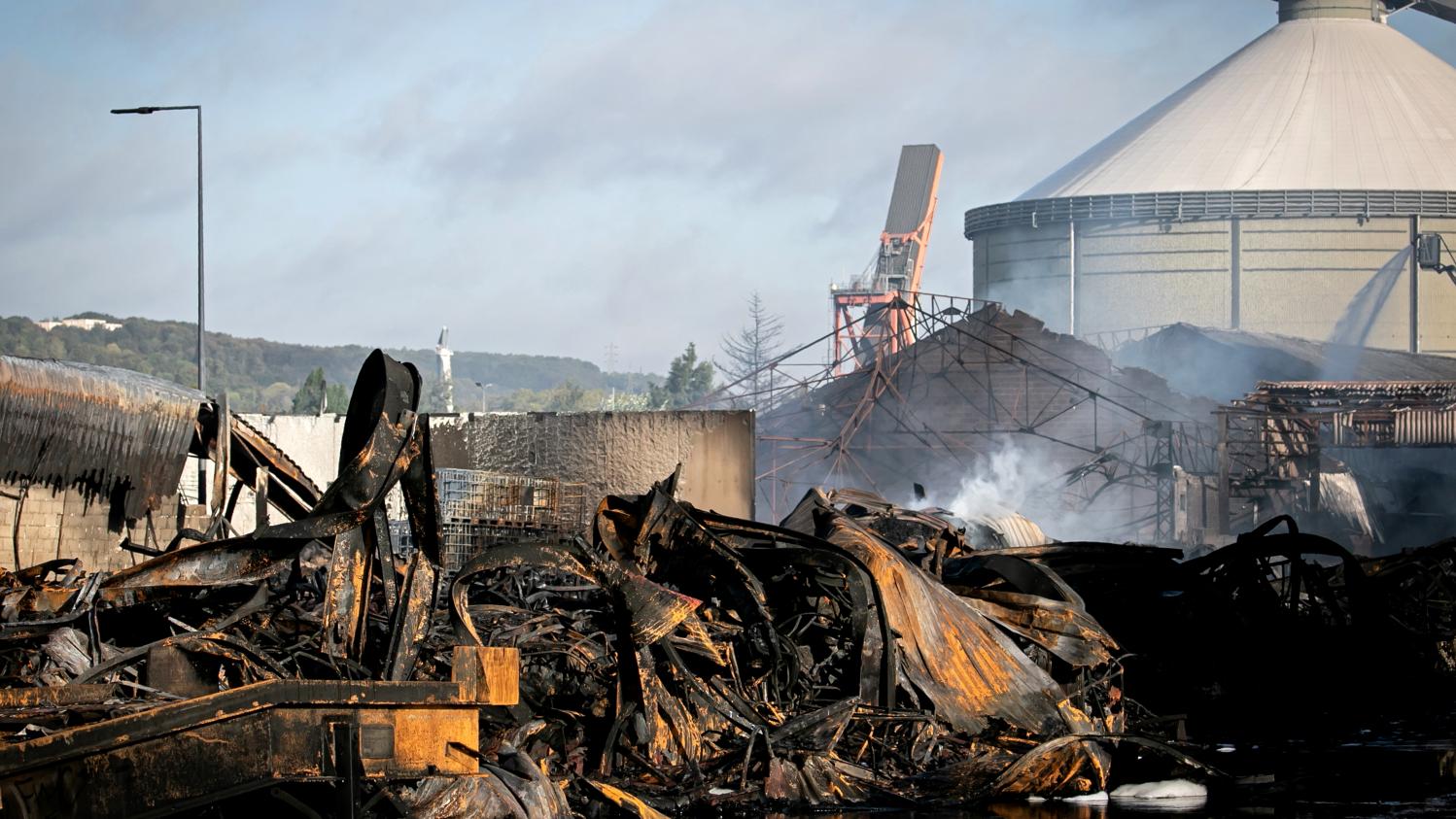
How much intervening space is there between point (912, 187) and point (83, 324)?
5290cm

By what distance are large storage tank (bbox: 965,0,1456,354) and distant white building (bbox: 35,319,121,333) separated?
5386 centimetres

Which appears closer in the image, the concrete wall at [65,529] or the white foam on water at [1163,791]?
the white foam on water at [1163,791]

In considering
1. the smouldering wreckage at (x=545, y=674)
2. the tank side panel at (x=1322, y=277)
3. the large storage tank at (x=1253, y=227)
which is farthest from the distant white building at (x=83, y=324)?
the smouldering wreckage at (x=545, y=674)

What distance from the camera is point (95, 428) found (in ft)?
52.2

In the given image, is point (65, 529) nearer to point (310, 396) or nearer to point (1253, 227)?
point (310, 396)

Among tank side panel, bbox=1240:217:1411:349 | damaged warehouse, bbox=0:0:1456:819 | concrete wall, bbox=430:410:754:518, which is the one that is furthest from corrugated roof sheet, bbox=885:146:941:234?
concrete wall, bbox=430:410:754:518

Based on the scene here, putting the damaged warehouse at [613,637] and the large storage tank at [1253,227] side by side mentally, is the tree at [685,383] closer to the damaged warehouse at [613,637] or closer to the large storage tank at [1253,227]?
the large storage tank at [1253,227]

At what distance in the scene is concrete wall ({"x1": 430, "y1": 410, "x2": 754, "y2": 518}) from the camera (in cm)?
1928

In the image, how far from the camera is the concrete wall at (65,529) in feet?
51.3

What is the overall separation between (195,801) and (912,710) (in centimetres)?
544

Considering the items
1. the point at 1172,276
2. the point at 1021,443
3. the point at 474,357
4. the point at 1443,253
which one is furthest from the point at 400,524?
the point at 474,357

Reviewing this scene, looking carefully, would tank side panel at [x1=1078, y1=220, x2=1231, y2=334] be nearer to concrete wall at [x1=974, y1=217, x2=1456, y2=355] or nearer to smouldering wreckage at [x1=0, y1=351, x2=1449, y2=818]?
concrete wall at [x1=974, y1=217, x2=1456, y2=355]

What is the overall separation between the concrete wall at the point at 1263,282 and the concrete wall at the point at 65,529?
48.1 m

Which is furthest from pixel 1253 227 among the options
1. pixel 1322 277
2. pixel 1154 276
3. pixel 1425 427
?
pixel 1425 427
